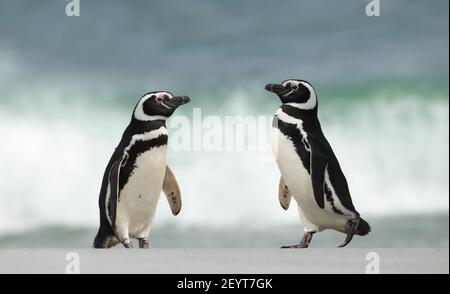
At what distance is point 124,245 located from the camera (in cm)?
393

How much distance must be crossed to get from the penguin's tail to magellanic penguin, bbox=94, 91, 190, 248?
3.61ft

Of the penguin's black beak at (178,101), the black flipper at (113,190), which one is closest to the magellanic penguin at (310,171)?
the penguin's black beak at (178,101)

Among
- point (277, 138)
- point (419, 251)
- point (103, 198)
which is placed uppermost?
point (277, 138)

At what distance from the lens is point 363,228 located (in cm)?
396

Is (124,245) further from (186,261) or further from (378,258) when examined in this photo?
(378,258)

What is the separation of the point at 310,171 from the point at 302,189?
0.11 m

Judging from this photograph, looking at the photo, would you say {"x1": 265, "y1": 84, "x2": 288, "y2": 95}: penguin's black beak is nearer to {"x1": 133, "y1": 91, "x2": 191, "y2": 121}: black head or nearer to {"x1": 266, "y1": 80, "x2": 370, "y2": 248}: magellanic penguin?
{"x1": 266, "y1": 80, "x2": 370, "y2": 248}: magellanic penguin

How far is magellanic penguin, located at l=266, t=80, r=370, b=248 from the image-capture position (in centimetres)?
380

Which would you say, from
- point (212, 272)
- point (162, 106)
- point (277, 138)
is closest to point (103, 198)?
point (162, 106)

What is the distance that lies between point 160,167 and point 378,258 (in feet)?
4.61

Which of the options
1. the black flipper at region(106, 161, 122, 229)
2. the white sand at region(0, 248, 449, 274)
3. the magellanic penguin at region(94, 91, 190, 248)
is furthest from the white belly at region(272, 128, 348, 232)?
the black flipper at region(106, 161, 122, 229)

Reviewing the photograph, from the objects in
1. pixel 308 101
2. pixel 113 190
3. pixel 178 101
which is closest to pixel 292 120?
pixel 308 101

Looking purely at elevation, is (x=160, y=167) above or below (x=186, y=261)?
above

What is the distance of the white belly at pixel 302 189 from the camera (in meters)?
3.83
